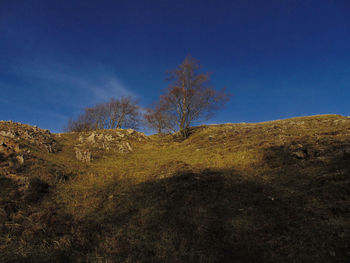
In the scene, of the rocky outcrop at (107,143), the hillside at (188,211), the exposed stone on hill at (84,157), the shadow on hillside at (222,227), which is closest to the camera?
the shadow on hillside at (222,227)

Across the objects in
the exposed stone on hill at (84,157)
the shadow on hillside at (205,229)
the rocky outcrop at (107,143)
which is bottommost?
the shadow on hillside at (205,229)

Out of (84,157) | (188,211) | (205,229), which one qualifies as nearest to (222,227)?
(205,229)

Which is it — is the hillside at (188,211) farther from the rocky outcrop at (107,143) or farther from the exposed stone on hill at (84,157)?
the rocky outcrop at (107,143)

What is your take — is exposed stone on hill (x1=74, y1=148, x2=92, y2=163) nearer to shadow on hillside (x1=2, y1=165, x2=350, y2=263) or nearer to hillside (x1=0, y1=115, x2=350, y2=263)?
hillside (x1=0, y1=115, x2=350, y2=263)

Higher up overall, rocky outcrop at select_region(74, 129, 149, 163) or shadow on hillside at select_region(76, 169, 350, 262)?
rocky outcrop at select_region(74, 129, 149, 163)

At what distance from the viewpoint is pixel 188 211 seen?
660cm

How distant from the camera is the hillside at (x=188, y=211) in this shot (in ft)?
15.2

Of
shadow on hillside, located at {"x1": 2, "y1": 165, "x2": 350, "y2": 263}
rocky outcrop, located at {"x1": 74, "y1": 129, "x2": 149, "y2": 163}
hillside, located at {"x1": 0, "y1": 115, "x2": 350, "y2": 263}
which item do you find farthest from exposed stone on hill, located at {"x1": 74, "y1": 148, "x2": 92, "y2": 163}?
shadow on hillside, located at {"x1": 2, "y1": 165, "x2": 350, "y2": 263}

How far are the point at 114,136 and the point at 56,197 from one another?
17.4 meters

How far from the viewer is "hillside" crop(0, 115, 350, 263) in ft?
15.2

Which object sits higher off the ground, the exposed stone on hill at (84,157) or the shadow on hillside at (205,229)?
the exposed stone on hill at (84,157)

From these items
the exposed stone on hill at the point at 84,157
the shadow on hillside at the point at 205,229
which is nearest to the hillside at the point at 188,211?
the shadow on hillside at the point at 205,229

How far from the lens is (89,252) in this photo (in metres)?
4.98

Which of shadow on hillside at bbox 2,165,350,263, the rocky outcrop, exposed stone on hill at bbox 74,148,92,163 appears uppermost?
the rocky outcrop
